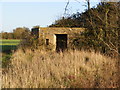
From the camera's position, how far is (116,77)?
16.1 feet

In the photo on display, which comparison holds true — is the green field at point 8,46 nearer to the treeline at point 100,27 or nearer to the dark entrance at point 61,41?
the dark entrance at point 61,41

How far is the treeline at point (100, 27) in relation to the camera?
6.17 metres

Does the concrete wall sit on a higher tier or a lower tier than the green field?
higher

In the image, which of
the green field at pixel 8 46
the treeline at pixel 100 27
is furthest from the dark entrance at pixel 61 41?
the green field at pixel 8 46

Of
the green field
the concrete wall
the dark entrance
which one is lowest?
the green field

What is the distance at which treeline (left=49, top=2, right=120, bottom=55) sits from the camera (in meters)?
6.17

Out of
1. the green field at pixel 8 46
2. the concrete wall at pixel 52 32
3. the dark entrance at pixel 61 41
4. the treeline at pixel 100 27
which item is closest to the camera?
the treeline at pixel 100 27

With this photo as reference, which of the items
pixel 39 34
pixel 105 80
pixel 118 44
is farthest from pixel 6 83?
pixel 39 34

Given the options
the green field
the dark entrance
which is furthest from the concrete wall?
the green field

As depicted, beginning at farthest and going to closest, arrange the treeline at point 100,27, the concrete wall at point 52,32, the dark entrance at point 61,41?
1. the dark entrance at point 61,41
2. the concrete wall at point 52,32
3. the treeline at point 100,27

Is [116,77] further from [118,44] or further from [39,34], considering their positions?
[39,34]

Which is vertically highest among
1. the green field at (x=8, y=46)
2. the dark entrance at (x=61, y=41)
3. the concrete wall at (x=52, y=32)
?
the concrete wall at (x=52, y=32)

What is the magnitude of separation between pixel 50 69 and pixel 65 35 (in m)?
8.90

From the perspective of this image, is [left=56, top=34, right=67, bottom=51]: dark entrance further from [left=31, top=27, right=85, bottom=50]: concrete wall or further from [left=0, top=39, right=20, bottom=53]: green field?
[left=0, top=39, right=20, bottom=53]: green field
